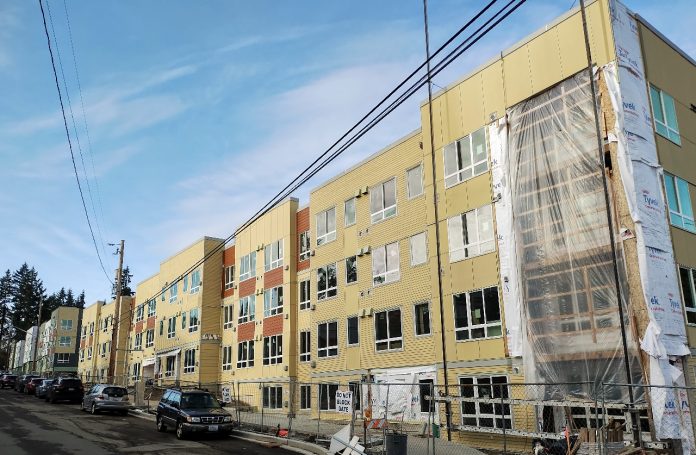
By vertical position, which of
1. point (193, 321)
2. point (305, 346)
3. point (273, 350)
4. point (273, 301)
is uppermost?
point (273, 301)

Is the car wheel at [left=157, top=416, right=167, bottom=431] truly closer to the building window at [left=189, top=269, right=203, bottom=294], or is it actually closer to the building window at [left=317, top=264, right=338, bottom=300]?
the building window at [left=317, top=264, right=338, bottom=300]

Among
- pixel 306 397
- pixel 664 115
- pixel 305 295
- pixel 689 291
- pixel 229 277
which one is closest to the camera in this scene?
pixel 689 291

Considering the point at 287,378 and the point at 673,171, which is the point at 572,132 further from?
the point at 287,378

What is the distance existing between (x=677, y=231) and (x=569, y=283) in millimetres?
4060

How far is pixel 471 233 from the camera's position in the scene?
21406 mm

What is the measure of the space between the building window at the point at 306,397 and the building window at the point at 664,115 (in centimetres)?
2100

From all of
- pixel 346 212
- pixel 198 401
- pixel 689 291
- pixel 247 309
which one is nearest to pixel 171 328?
pixel 247 309

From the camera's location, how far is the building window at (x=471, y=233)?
2075 centimetres

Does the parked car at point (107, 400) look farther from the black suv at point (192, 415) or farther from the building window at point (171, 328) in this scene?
the building window at point (171, 328)

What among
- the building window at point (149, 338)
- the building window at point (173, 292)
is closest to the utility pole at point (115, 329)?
the building window at point (173, 292)

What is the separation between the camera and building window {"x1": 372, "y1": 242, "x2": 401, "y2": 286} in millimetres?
25734

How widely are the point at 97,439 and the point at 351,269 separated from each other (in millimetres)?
14017

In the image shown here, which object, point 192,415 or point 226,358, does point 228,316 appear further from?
point 192,415

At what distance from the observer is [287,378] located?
32.4 meters
